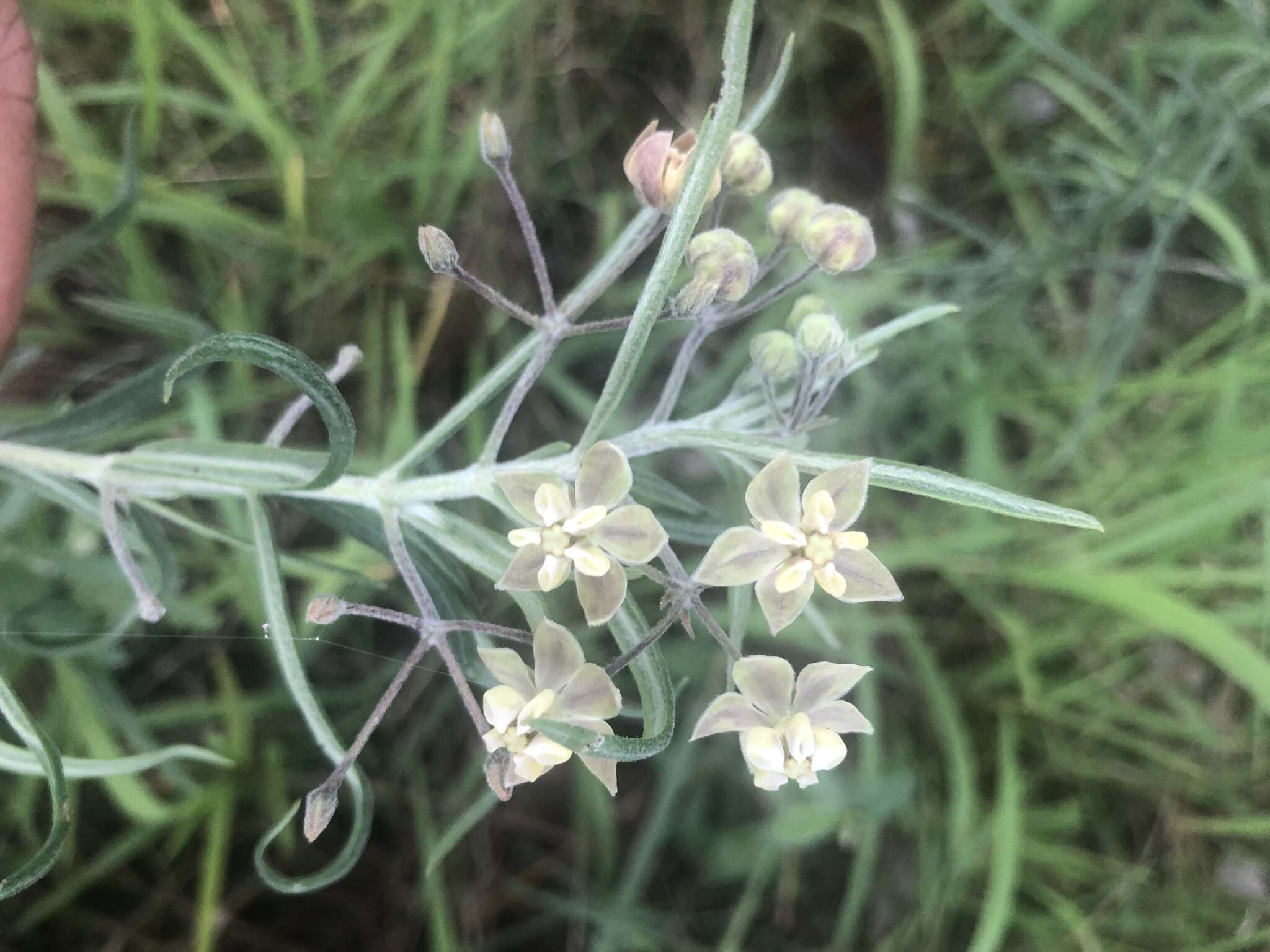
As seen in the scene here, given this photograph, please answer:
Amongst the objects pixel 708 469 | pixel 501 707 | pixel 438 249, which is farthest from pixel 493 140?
pixel 708 469

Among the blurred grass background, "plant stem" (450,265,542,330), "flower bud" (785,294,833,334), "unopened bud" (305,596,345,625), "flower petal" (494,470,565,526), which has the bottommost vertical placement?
the blurred grass background

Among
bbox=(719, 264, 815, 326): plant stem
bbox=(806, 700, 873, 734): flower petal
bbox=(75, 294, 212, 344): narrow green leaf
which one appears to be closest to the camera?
bbox=(806, 700, 873, 734): flower petal

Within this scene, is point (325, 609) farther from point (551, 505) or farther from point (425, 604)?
point (551, 505)

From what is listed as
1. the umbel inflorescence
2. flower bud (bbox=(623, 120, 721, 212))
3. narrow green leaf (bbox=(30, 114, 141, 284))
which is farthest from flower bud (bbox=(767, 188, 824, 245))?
narrow green leaf (bbox=(30, 114, 141, 284))

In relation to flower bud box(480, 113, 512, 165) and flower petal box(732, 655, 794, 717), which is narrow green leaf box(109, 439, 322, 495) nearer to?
flower bud box(480, 113, 512, 165)

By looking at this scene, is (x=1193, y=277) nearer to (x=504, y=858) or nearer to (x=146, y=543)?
(x=504, y=858)

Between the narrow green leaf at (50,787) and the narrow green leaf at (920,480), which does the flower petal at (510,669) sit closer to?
the narrow green leaf at (920,480)
